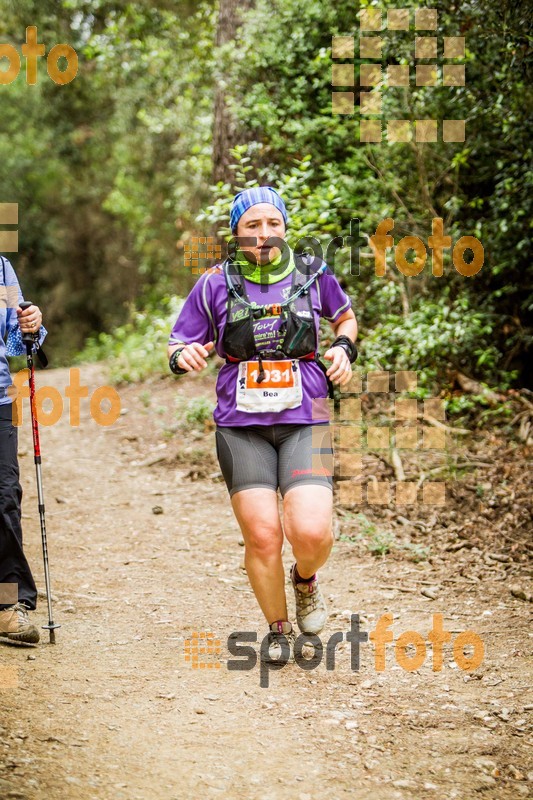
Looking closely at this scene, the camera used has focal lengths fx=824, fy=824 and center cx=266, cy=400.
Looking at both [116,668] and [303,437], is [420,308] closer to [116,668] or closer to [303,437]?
[303,437]

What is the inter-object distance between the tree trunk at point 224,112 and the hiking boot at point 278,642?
5783 mm

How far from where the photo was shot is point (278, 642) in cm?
396

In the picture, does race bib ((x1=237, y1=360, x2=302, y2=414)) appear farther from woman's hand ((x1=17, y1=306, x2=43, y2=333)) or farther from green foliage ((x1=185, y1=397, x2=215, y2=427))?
green foliage ((x1=185, y1=397, x2=215, y2=427))

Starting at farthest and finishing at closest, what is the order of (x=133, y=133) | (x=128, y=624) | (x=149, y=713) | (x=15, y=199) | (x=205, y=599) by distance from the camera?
1. (x=15, y=199)
2. (x=133, y=133)
3. (x=205, y=599)
4. (x=128, y=624)
5. (x=149, y=713)

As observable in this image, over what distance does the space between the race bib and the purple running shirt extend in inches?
1.6

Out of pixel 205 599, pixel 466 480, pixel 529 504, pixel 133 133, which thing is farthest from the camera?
pixel 133 133

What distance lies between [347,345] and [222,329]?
2.00ft

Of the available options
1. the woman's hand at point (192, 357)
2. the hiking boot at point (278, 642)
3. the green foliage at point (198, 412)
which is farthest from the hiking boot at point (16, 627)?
the green foliage at point (198, 412)

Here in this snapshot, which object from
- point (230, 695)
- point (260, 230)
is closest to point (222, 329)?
point (260, 230)

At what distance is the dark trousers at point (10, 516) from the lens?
4.17m

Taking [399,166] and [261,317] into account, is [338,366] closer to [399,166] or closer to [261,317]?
[261,317]

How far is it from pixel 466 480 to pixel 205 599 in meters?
2.61

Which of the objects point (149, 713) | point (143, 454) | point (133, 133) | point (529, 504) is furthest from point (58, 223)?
point (149, 713)

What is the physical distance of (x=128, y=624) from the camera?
183 inches
